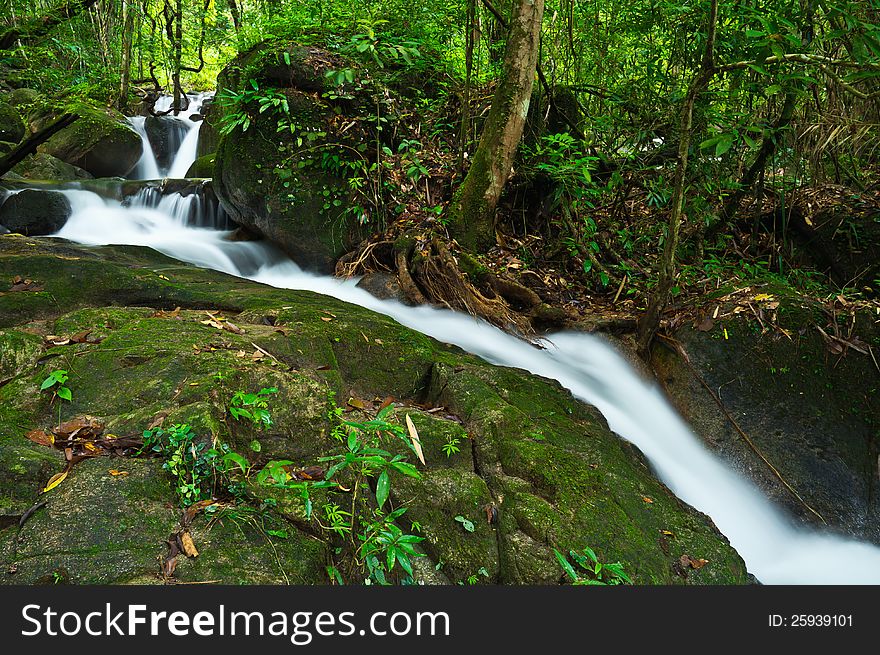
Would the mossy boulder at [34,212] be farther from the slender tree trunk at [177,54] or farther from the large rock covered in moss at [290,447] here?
the slender tree trunk at [177,54]

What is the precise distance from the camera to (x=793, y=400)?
4523 mm

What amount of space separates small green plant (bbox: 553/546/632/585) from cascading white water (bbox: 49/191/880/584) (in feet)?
5.29

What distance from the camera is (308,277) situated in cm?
636

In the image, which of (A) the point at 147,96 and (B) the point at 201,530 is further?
(A) the point at 147,96

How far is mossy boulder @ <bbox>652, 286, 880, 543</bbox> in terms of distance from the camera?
425 centimetres

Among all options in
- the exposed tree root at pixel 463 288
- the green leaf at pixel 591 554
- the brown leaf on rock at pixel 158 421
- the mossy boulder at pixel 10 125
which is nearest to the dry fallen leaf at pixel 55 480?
the brown leaf on rock at pixel 158 421

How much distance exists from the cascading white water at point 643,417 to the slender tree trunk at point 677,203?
34 centimetres

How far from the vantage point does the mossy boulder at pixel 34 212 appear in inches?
276

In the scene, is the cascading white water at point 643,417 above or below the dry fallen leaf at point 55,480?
below

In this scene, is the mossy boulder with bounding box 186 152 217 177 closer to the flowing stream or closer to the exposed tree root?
the flowing stream

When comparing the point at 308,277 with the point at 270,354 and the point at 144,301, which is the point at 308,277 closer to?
the point at 144,301

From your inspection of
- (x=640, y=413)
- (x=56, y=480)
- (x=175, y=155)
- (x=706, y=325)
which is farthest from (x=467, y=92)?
(x=175, y=155)

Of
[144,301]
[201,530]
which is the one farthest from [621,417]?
[144,301]

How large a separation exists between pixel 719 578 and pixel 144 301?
151 inches
